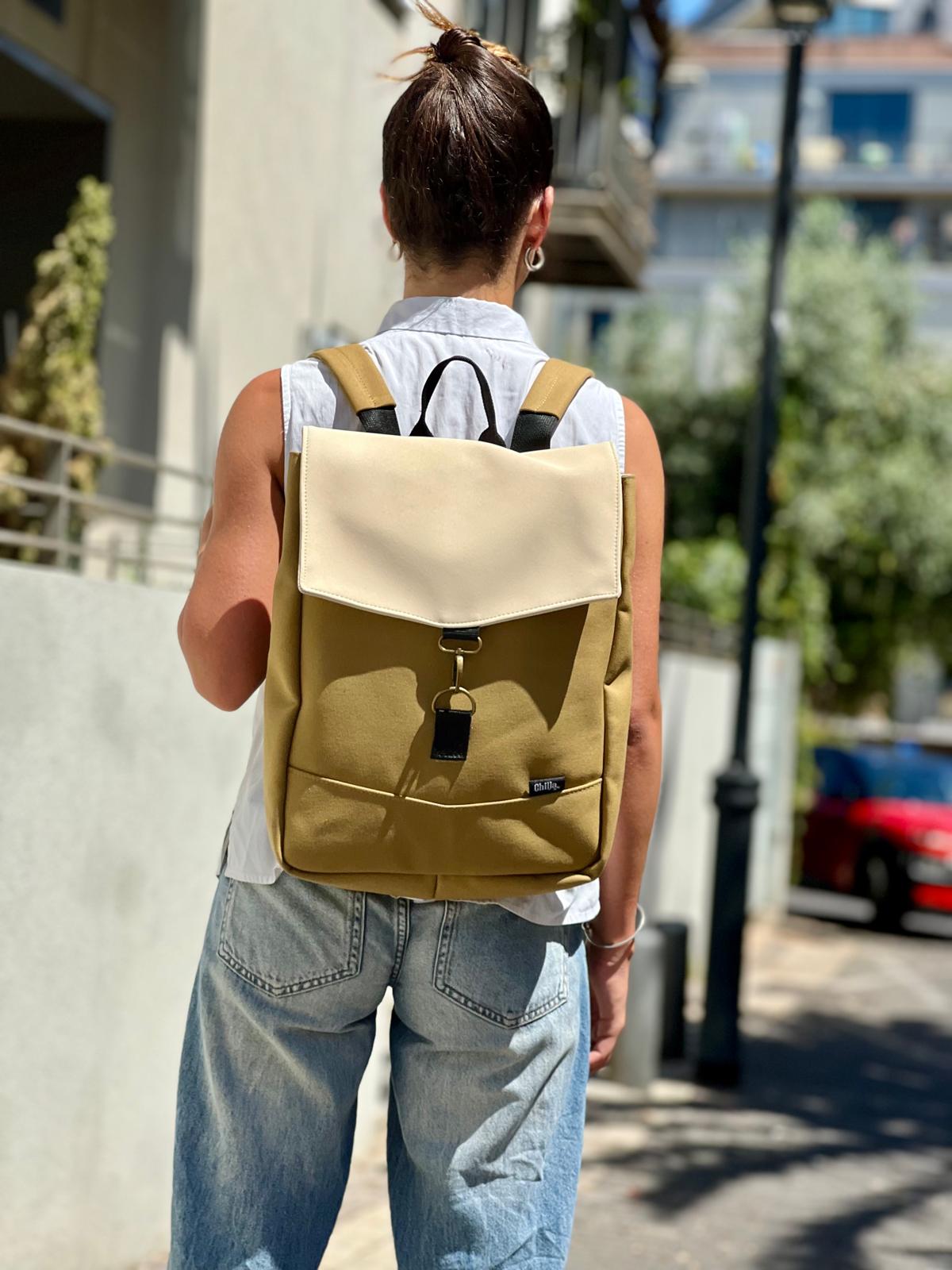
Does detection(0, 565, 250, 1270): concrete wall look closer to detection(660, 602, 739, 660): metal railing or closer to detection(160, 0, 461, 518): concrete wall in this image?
detection(160, 0, 461, 518): concrete wall

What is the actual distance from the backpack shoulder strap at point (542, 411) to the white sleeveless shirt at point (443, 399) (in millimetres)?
27

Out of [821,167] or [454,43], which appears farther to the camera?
[821,167]

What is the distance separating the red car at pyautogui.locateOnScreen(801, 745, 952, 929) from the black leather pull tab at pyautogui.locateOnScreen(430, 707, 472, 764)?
12.4 metres

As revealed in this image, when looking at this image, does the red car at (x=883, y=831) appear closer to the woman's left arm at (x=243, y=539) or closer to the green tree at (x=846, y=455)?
the green tree at (x=846, y=455)

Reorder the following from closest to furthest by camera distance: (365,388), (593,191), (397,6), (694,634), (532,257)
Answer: (365,388) < (532,257) < (397,6) < (593,191) < (694,634)

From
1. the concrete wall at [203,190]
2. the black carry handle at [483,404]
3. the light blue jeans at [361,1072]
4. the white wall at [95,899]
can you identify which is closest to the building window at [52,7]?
the concrete wall at [203,190]

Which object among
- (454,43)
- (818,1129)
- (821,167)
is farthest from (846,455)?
(821,167)

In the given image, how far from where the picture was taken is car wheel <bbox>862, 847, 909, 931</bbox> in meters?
13.4

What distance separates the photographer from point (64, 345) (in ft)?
17.0

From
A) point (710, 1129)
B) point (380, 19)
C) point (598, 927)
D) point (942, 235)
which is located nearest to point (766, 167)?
point (942, 235)

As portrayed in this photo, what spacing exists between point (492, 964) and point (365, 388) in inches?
25.8

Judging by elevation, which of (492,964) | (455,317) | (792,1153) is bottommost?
(792,1153)

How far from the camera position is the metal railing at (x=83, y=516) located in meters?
3.68

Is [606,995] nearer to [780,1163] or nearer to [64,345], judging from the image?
[64,345]
